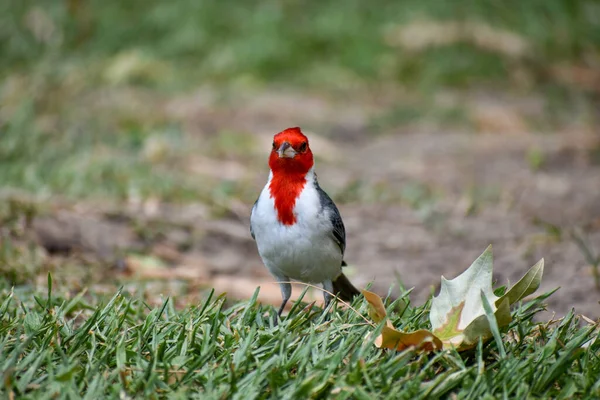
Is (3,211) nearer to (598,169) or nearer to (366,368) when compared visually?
(366,368)

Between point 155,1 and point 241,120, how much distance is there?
14.8ft

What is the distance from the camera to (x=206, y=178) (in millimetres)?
7098

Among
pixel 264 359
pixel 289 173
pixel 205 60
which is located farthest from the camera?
pixel 205 60

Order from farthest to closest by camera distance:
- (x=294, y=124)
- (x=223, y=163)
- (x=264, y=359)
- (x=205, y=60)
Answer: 1. (x=205, y=60)
2. (x=294, y=124)
3. (x=223, y=163)
4. (x=264, y=359)

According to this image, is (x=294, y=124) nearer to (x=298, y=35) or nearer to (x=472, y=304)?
(x=298, y=35)

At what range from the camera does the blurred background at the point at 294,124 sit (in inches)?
202

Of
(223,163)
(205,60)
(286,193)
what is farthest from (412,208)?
(205,60)

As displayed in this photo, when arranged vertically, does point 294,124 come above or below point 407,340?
above

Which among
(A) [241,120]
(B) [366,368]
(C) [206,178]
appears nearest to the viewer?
(B) [366,368]

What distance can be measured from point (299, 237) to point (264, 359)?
82 centimetres

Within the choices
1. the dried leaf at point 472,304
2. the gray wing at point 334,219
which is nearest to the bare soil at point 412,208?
the gray wing at point 334,219

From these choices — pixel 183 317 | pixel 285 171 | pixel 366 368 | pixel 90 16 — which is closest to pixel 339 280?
pixel 285 171

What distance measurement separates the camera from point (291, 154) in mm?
3787

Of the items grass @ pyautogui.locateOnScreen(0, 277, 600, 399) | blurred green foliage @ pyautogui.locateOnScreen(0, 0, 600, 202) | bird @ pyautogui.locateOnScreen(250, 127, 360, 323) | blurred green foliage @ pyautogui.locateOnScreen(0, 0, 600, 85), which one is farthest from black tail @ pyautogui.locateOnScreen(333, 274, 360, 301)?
blurred green foliage @ pyautogui.locateOnScreen(0, 0, 600, 85)
